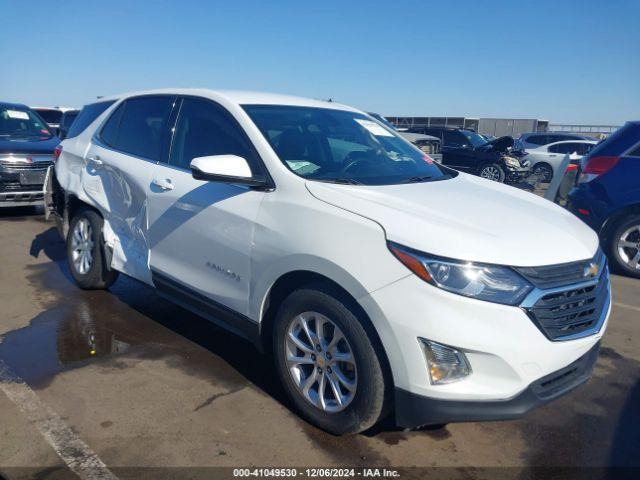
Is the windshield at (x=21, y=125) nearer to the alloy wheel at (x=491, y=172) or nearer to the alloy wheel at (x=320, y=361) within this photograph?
the alloy wheel at (x=320, y=361)

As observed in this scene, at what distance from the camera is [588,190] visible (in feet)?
21.0

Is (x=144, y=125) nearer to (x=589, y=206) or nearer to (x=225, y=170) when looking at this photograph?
(x=225, y=170)

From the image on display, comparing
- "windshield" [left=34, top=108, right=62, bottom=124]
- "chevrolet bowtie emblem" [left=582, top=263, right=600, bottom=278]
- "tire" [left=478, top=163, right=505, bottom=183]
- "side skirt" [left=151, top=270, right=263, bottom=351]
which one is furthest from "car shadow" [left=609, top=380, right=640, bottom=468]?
"windshield" [left=34, top=108, right=62, bottom=124]

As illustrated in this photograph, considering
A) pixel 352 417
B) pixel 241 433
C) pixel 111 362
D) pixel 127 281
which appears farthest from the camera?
pixel 127 281

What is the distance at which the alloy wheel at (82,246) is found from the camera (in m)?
4.79

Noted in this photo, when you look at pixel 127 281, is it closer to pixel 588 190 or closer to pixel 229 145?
pixel 229 145

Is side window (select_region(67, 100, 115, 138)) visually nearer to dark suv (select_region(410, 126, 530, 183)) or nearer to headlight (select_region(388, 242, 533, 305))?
headlight (select_region(388, 242, 533, 305))

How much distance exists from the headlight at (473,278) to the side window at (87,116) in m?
3.66

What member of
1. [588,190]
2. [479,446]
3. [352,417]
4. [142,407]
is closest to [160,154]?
[142,407]

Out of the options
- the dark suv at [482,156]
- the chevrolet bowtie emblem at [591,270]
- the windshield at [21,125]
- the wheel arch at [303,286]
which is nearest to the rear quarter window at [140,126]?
the wheel arch at [303,286]

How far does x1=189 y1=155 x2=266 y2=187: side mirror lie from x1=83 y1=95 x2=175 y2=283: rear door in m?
1.05

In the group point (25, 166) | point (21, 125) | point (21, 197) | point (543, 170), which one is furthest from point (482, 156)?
point (21, 197)

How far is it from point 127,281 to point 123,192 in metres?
1.54

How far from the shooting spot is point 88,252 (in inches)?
190
